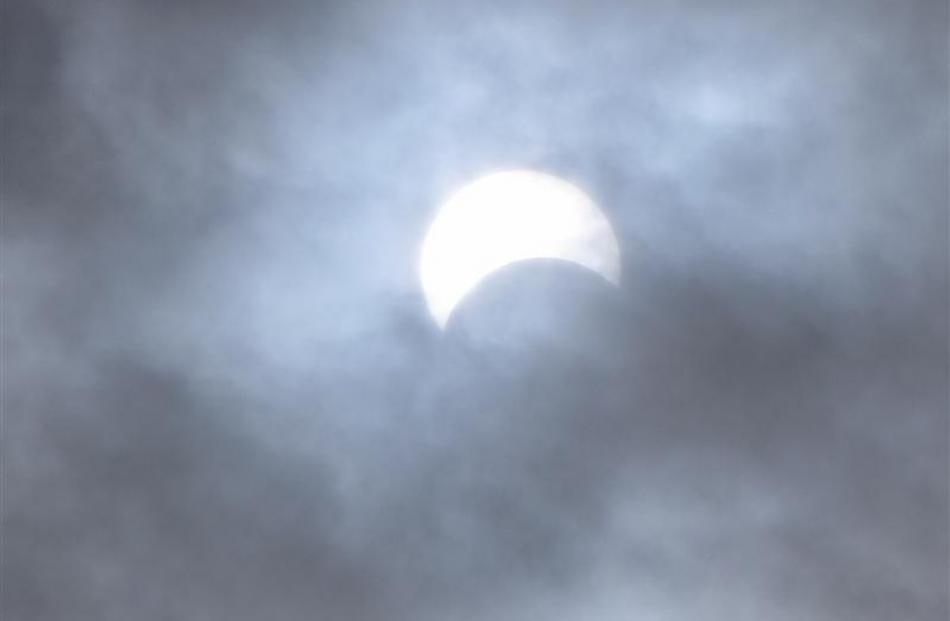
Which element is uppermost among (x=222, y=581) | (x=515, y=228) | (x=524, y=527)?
(x=515, y=228)

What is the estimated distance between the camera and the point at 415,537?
122ft

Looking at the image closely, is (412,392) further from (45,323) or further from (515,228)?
(45,323)

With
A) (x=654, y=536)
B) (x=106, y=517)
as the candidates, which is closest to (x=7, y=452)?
(x=106, y=517)

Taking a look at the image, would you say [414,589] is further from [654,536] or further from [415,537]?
[654,536]

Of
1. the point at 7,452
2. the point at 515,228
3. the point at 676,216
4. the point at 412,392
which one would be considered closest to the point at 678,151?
the point at 676,216

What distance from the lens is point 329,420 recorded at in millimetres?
37125

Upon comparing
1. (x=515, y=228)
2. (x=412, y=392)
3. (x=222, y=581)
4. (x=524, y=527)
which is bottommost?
(x=222, y=581)

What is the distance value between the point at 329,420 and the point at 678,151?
46.8 ft

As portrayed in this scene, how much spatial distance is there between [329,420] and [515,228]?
28.6ft

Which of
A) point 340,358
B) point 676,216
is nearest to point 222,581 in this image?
point 340,358

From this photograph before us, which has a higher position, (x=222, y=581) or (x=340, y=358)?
(x=340, y=358)

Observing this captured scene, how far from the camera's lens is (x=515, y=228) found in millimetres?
37531

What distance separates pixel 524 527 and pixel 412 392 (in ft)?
19.0

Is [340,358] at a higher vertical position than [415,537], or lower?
higher
